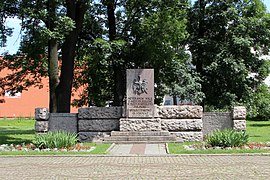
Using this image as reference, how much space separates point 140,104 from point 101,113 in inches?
75.0

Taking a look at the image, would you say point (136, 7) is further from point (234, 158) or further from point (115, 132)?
point (234, 158)

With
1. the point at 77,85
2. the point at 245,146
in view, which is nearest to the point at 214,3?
the point at 77,85

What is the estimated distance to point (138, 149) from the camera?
16.6 meters

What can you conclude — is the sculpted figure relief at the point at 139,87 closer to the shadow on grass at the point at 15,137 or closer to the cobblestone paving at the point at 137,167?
the shadow on grass at the point at 15,137

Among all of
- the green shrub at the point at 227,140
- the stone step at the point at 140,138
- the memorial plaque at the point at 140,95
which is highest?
the memorial plaque at the point at 140,95

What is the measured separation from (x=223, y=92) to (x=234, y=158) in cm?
1892

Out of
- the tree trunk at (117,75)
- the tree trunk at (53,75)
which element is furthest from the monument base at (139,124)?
the tree trunk at (117,75)

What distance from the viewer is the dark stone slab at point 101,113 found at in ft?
66.8

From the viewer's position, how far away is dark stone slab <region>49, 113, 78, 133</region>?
2069cm

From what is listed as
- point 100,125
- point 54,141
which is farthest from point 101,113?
point 54,141

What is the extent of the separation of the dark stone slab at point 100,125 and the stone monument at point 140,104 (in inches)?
19.9

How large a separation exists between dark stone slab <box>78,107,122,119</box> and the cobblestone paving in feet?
20.5

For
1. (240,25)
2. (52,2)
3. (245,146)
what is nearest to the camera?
(245,146)

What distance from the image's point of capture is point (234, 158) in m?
13.5
